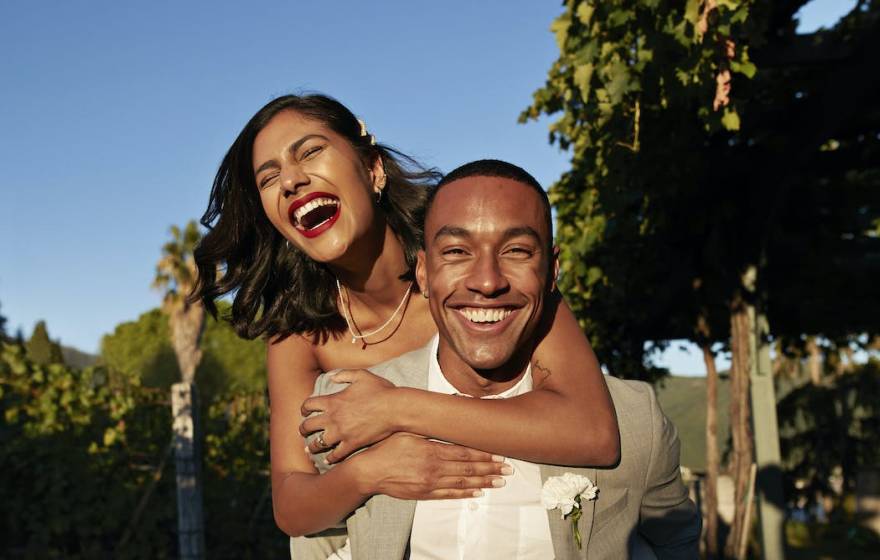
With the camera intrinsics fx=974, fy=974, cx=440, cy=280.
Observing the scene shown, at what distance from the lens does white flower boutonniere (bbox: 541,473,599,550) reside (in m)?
2.59

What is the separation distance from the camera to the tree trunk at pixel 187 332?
36375mm

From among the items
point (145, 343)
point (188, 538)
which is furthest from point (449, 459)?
point (145, 343)

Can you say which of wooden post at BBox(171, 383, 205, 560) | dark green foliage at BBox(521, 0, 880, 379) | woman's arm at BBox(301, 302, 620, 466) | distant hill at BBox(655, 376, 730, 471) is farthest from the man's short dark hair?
distant hill at BBox(655, 376, 730, 471)

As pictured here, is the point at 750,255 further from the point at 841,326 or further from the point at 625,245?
the point at 841,326

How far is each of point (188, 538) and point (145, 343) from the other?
1855 inches

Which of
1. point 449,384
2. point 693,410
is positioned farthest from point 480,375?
point 693,410

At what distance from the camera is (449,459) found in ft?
8.76

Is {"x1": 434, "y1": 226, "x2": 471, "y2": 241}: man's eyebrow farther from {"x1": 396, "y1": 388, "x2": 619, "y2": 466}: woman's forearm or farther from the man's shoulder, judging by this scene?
the man's shoulder

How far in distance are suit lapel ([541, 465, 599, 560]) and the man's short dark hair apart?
25.3 inches

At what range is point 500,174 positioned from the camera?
2.74 m

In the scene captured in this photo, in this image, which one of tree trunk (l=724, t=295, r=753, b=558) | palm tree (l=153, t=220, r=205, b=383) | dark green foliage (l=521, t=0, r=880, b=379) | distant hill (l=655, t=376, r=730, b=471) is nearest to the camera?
dark green foliage (l=521, t=0, r=880, b=379)

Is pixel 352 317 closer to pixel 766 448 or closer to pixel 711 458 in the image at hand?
pixel 766 448

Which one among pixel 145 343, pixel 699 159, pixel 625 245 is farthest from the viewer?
pixel 145 343

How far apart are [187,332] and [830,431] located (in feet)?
77.0
